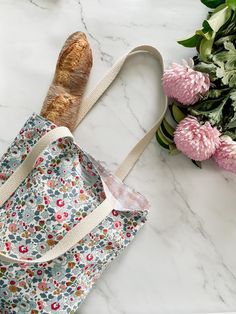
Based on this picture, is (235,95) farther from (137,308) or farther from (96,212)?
(137,308)

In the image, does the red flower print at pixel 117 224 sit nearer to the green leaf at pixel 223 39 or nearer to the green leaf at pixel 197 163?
the green leaf at pixel 197 163

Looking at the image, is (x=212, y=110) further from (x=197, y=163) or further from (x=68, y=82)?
(x=68, y=82)

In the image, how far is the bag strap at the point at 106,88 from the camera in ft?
A: 3.35

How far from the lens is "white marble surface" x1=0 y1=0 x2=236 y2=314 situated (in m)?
1.03

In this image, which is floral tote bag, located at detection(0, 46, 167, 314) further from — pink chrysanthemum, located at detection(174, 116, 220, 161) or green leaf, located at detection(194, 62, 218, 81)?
green leaf, located at detection(194, 62, 218, 81)

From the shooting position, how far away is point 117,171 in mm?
1020

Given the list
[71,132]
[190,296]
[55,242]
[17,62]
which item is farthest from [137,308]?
[17,62]

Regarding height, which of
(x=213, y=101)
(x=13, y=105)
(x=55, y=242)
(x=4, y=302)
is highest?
(x=213, y=101)

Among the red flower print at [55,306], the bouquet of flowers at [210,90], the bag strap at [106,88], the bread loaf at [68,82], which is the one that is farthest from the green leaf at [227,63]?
the red flower print at [55,306]

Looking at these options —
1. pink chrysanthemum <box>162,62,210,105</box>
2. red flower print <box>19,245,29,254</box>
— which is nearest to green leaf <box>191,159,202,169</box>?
pink chrysanthemum <box>162,62,210,105</box>

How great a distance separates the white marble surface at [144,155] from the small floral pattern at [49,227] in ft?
0.19

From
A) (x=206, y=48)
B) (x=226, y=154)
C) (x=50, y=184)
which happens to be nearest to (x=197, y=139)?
(x=226, y=154)

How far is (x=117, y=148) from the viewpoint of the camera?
3.40 feet

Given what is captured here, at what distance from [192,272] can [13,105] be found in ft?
1.47
